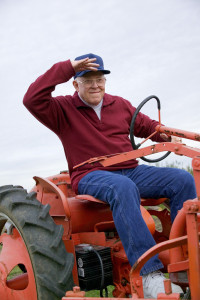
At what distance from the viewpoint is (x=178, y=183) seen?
138 inches

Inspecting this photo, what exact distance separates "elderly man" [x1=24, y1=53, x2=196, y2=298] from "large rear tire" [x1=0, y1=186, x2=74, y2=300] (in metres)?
0.44

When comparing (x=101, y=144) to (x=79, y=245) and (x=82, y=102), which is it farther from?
(x=79, y=245)

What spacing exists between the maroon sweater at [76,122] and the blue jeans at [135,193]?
21cm

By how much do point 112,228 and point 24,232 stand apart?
0.85 meters

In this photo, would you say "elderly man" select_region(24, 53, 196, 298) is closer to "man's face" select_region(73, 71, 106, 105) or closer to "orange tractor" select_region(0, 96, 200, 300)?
"man's face" select_region(73, 71, 106, 105)

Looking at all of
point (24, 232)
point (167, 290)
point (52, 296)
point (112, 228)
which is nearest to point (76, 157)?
point (112, 228)

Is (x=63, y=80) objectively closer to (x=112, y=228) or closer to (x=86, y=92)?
(x=86, y=92)

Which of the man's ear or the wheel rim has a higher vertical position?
the man's ear

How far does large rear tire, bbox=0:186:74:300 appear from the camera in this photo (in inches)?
114

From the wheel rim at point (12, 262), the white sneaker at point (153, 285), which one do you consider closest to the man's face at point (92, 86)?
the wheel rim at point (12, 262)

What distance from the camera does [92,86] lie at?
3955mm

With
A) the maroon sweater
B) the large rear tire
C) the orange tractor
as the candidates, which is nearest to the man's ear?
the maroon sweater

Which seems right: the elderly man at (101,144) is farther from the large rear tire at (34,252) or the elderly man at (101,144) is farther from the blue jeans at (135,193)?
the large rear tire at (34,252)

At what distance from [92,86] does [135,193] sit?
130 cm
